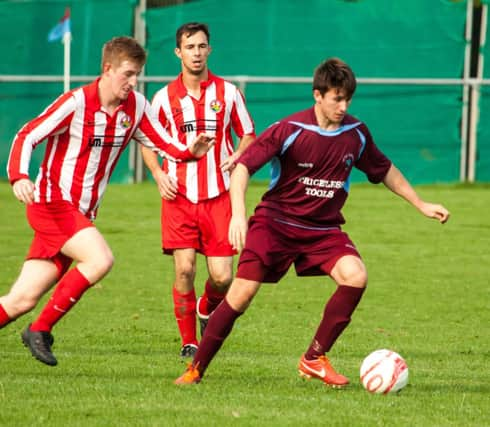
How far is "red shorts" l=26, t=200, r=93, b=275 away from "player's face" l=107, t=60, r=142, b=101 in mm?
726

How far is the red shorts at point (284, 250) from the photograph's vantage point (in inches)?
267

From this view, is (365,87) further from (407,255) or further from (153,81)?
(407,255)

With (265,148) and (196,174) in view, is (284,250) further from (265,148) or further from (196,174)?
(196,174)

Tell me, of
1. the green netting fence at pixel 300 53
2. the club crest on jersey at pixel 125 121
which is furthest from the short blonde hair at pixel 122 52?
the green netting fence at pixel 300 53

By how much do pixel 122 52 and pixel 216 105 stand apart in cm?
164

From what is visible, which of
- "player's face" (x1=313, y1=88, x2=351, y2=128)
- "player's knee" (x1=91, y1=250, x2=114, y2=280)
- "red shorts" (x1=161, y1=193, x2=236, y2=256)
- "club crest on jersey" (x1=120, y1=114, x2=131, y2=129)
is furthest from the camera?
"red shorts" (x1=161, y1=193, x2=236, y2=256)

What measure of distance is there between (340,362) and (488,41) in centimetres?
1386

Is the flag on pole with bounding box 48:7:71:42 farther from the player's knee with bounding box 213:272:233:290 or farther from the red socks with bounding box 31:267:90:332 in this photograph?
the red socks with bounding box 31:267:90:332

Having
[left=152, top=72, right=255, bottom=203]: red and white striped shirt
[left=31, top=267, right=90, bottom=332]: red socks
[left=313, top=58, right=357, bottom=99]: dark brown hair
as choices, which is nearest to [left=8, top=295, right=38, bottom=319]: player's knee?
[left=31, top=267, right=90, bottom=332]: red socks

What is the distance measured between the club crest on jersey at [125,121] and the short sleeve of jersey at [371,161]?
1.41 meters

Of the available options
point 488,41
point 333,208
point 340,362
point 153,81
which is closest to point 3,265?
point 340,362

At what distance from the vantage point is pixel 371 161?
23.1 ft

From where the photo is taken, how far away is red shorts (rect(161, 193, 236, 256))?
8.45m

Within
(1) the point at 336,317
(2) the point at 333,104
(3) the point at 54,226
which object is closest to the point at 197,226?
(3) the point at 54,226
